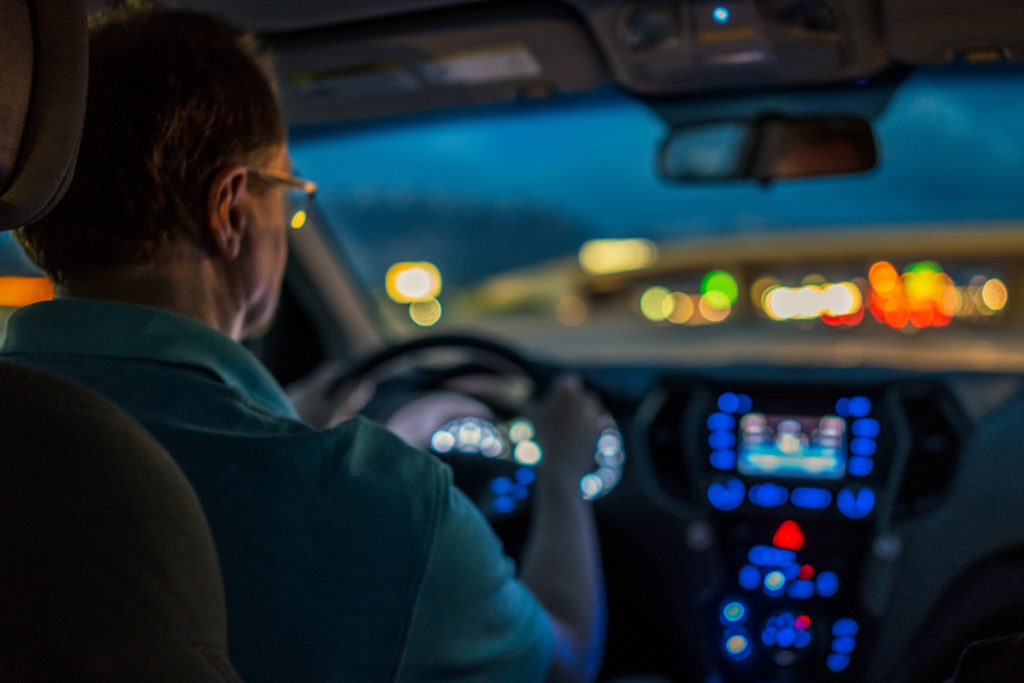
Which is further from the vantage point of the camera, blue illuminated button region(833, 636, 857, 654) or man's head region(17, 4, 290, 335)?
blue illuminated button region(833, 636, 857, 654)

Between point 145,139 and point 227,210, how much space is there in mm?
184

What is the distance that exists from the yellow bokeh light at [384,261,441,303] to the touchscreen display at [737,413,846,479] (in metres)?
1.70

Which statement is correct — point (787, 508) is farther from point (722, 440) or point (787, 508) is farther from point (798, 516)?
point (722, 440)

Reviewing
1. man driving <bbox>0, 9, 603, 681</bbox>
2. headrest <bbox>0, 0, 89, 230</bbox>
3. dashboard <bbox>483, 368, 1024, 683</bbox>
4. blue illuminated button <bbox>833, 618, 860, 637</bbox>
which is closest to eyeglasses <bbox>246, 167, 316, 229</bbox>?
man driving <bbox>0, 9, 603, 681</bbox>

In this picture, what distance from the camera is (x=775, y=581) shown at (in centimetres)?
319

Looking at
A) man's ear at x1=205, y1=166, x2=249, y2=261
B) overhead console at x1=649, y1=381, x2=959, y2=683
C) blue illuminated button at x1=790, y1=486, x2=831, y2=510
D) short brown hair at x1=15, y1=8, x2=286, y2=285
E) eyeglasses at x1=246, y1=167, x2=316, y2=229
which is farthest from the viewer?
blue illuminated button at x1=790, y1=486, x2=831, y2=510

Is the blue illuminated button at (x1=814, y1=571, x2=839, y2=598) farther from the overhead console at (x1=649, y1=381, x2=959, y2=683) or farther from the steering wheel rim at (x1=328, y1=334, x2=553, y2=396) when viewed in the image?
the steering wheel rim at (x1=328, y1=334, x2=553, y2=396)

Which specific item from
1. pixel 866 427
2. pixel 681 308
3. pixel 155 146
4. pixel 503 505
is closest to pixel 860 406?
pixel 866 427

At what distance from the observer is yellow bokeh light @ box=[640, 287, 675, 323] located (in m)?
19.0

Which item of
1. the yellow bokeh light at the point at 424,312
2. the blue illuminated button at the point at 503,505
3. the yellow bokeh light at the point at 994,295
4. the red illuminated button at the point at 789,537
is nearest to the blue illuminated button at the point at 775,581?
the red illuminated button at the point at 789,537

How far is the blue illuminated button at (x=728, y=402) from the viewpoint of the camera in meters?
3.12

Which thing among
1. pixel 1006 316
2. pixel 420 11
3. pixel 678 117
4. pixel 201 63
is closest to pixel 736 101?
pixel 678 117

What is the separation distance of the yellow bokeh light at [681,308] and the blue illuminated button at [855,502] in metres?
14.4

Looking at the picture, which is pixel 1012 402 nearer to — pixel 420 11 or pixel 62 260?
pixel 420 11
